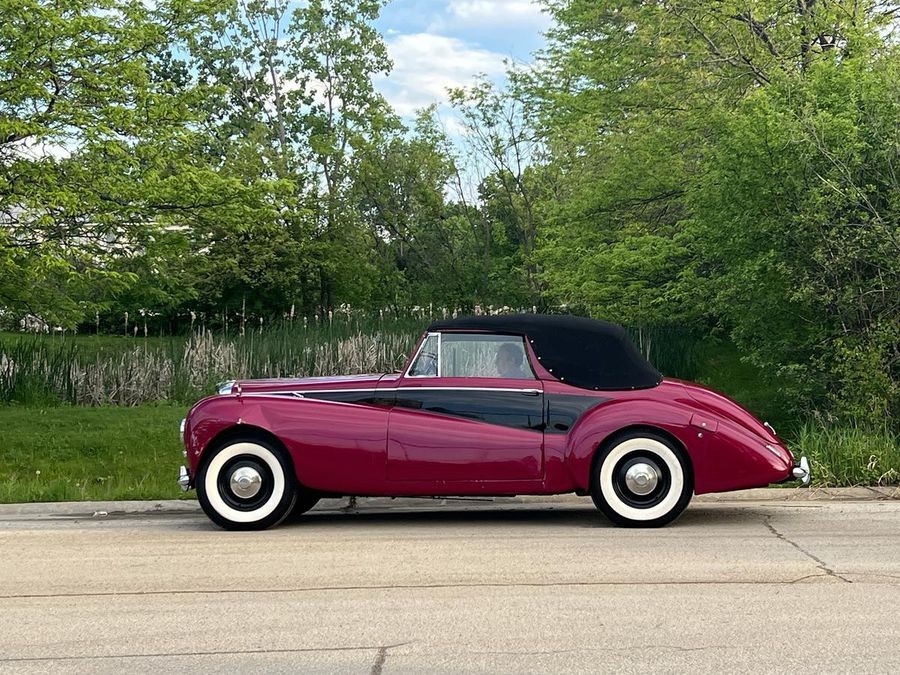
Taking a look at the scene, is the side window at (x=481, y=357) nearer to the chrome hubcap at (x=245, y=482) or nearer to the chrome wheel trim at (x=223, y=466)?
the chrome wheel trim at (x=223, y=466)

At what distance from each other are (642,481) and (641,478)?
0.03 metres

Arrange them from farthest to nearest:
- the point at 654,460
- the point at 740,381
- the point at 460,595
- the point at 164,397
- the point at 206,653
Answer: the point at 740,381, the point at 164,397, the point at 654,460, the point at 460,595, the point at 206,653

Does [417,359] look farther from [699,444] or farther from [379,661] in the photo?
[379,661]

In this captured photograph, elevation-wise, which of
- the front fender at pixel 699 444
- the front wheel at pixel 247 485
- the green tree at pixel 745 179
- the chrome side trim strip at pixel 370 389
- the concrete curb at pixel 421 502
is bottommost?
the concrete curb at pixel 421 502

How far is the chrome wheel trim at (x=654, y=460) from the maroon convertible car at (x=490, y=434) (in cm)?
1

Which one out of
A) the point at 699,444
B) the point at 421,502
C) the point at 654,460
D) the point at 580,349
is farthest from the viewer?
the point at 421,502

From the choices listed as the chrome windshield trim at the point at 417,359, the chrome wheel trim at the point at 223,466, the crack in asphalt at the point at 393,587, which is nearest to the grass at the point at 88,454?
the chrome wheel trim at the point at 223,466

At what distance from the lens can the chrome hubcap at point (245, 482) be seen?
27.9ft

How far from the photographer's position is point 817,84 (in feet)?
46.3

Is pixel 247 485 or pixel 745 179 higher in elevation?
pixel 745 179

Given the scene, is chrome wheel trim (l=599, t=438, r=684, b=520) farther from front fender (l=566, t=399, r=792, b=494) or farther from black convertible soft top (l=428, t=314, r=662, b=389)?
black convertible soft top (l=428, t=314, r=662, b=389)

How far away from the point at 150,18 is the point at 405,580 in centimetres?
1409

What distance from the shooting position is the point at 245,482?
28.0 feet

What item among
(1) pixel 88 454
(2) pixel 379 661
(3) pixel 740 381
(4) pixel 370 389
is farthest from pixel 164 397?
(2) pixel 379 661
